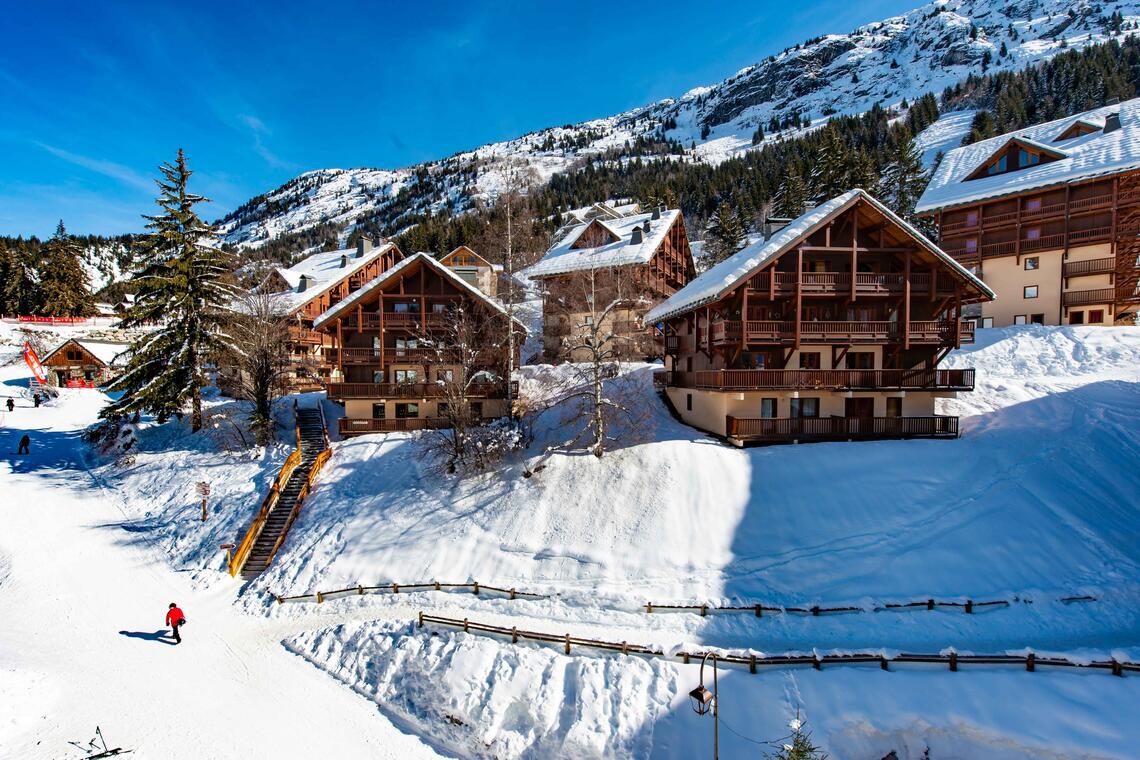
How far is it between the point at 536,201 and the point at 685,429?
9422cm

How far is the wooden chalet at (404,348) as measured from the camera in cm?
2870

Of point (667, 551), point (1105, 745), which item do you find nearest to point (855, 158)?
point (667, 551)

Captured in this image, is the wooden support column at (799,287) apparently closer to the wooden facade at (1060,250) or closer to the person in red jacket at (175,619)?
the wooden facade at (1060,250)

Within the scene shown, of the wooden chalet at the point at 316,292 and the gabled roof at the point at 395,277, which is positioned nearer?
the gabled roof at the point at 395,277

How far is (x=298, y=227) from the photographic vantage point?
7520 inches

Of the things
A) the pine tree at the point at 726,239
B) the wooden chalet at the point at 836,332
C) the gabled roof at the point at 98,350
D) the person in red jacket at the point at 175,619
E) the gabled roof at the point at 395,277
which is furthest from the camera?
the pine tree at the point at 726,239

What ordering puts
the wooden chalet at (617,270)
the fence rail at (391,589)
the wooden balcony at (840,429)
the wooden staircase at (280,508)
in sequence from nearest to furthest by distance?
the fence rail at (391,589), the wooden staircase at (280,508), the wooden balcony at (840,429), the wooden chalet at (617,270)

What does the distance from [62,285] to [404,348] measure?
237 ft

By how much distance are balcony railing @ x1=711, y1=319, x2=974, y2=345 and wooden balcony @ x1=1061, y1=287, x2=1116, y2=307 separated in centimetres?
1710

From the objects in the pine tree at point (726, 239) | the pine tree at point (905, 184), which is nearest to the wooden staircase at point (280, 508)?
the pine tree at point (726, 239)

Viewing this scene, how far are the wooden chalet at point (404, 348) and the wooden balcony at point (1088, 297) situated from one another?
35.3 m

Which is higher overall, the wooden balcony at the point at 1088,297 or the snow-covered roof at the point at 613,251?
the snow-covered roof at the point at 613,251

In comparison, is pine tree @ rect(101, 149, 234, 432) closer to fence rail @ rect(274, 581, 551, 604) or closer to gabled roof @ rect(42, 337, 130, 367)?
fence rail @ rect(274, 581, 551, 604)

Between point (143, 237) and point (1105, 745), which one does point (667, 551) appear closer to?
point (1105, 745)
